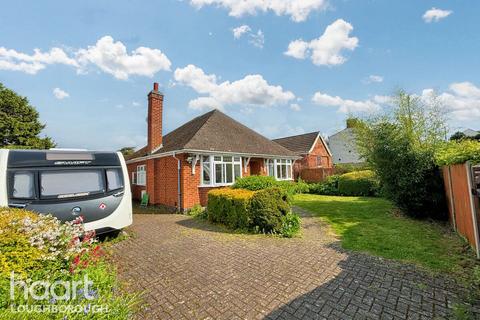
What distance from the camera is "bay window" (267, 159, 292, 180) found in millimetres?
15919

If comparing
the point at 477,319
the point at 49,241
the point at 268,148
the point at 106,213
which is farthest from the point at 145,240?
the point at 268,148

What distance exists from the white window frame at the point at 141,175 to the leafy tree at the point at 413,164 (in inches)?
517

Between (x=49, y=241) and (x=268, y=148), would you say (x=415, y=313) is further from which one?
(x=268, y=148)

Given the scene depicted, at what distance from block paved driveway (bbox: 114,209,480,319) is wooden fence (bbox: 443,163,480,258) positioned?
1.85 m

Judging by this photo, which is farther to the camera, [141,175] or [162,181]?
[141,175]

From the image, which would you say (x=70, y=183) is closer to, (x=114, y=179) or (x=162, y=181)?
(x=114, y=179)

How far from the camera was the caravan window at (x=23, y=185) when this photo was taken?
5.32 meters

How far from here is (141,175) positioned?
1552 centimetres

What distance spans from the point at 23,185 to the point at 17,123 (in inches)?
899

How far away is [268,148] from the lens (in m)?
16.0

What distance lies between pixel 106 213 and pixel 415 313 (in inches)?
276

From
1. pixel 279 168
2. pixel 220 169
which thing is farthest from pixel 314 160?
pixel 220 169

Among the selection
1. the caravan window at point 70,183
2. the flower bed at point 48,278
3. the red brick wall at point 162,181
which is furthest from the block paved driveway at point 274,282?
the red brick wall at point 162,181

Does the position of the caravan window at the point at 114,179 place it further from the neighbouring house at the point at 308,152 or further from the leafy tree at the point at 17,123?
the leafy tree at the point at 17,123
